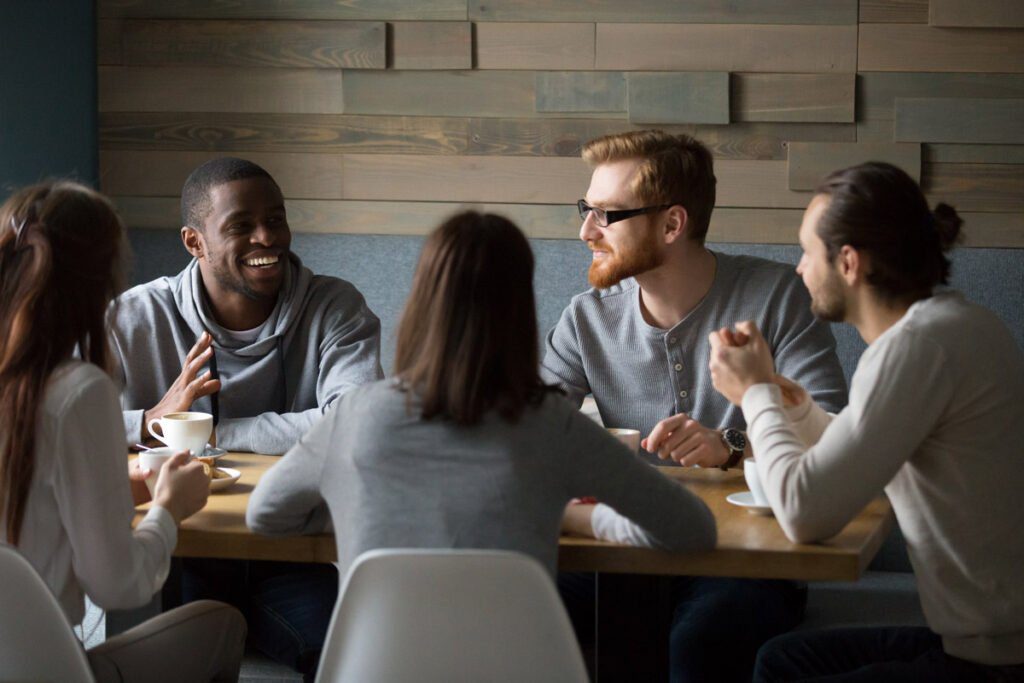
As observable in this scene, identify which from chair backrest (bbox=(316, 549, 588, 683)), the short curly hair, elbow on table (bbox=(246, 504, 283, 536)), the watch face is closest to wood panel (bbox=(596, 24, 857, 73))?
the short curly hair

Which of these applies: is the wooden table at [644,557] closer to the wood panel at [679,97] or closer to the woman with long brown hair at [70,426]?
the woman with long brown hair at [70,426]

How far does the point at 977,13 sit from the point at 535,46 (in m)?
1.12

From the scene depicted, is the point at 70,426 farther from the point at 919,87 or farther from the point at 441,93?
the point at 919,87

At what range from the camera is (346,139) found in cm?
358

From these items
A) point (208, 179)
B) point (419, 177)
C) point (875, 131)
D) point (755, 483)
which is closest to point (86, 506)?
point (755, 483)

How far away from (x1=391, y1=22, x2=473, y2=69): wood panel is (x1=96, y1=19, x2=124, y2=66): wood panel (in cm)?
79

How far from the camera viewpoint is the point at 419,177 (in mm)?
3547

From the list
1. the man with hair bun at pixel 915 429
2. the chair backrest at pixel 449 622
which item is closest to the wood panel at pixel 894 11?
the man with hair bun at pixel 915 429

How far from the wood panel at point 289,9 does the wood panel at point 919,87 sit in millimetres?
1077

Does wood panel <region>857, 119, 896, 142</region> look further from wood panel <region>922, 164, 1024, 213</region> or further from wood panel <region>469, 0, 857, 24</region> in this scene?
wood panel <region>469, 0, 857, 24</region>

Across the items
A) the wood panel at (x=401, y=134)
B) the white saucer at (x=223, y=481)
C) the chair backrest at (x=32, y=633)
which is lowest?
the chair backrest at (x=32, y=633)

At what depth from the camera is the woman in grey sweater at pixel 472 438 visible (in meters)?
1.55

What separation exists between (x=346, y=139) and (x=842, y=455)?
2.19m

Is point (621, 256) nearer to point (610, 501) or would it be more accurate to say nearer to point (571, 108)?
point (571, 108)
